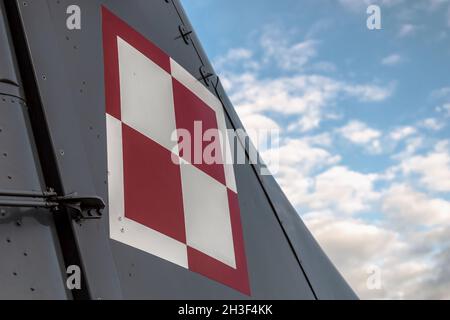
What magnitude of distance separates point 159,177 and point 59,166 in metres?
0.57

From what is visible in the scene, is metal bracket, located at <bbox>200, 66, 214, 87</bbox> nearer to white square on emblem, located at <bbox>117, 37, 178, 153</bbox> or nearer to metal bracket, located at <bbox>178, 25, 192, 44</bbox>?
metal bracket, located at <bbox>178, 25, 192, 44</bbox>

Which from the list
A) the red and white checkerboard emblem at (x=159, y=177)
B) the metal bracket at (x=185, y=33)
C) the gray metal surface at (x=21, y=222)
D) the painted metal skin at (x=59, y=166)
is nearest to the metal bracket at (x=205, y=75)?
the metal bracket at (x=185, y=33)

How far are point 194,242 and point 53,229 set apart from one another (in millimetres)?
748

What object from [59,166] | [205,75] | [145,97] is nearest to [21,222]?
[59,166]

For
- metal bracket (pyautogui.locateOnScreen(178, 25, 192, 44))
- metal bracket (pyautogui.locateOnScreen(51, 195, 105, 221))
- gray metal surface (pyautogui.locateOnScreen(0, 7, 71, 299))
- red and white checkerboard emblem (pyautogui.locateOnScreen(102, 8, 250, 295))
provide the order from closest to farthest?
gray metal surface (pyautogui.locateOnScreen(0, 7, 71, 299)), metal bracket (pyautogui.locateOnScreen(51, 195, 105, 221)), red and white checkerboard emblem (pyautogui.locateOnScreen(102, 8, 250, 295)), metal bracket (pyautogui.locateOnScreen(178, 25, 192, 44))

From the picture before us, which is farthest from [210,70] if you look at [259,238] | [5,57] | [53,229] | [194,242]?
[53,229]

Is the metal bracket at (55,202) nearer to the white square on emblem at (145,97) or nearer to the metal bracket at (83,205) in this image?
the metal bracket at (83,205)

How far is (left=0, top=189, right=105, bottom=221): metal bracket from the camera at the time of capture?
1.54m

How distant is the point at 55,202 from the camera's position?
1.65 m

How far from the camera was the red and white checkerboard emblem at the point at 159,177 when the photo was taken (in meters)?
2.06

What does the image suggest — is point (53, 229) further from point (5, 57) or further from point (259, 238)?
point (259, 238)

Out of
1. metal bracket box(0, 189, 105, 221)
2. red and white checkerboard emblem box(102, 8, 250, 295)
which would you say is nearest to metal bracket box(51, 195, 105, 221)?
metal bracket box(0, 189, 105, 221)

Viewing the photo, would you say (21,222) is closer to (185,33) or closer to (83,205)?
(83,205)

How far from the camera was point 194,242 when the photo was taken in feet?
7.43
